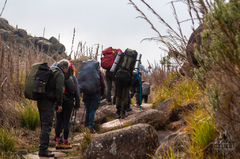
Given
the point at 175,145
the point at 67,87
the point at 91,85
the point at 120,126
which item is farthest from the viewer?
the point at 91,85

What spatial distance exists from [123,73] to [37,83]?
2.45 m

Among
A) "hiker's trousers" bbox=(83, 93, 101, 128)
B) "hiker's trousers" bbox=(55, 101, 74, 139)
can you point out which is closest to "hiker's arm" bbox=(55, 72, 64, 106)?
"hiker's trousers" bbox=(55, 101, 74, 139)

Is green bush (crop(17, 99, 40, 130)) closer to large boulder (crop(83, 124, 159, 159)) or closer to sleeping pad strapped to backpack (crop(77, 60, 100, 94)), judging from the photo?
sleeping pad strapped to backpack (crop(77, 60, 100, 94))

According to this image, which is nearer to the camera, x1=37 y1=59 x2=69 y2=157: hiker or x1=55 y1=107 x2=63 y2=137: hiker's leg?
x1=37 y1=59 x2=69 y2=157: hiker

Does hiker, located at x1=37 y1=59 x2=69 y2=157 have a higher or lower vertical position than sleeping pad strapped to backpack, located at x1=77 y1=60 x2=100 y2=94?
lower

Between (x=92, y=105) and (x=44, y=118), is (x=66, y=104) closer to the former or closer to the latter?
(x=44, y=118)

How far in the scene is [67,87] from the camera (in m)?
4.61

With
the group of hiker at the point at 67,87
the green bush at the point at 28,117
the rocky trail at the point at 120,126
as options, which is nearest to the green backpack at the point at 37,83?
Result: the group of hiker at the point at 67,87

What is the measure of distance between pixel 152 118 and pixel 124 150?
2.07 metres

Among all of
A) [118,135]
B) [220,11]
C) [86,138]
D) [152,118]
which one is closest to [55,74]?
[86,138]

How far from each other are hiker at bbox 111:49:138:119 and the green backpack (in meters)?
2.22

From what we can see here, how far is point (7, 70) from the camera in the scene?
5.21 m

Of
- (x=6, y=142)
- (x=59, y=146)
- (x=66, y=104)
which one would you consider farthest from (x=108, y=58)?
(x=6, y=142)

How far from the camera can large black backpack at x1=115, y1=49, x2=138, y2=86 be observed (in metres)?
5.63
